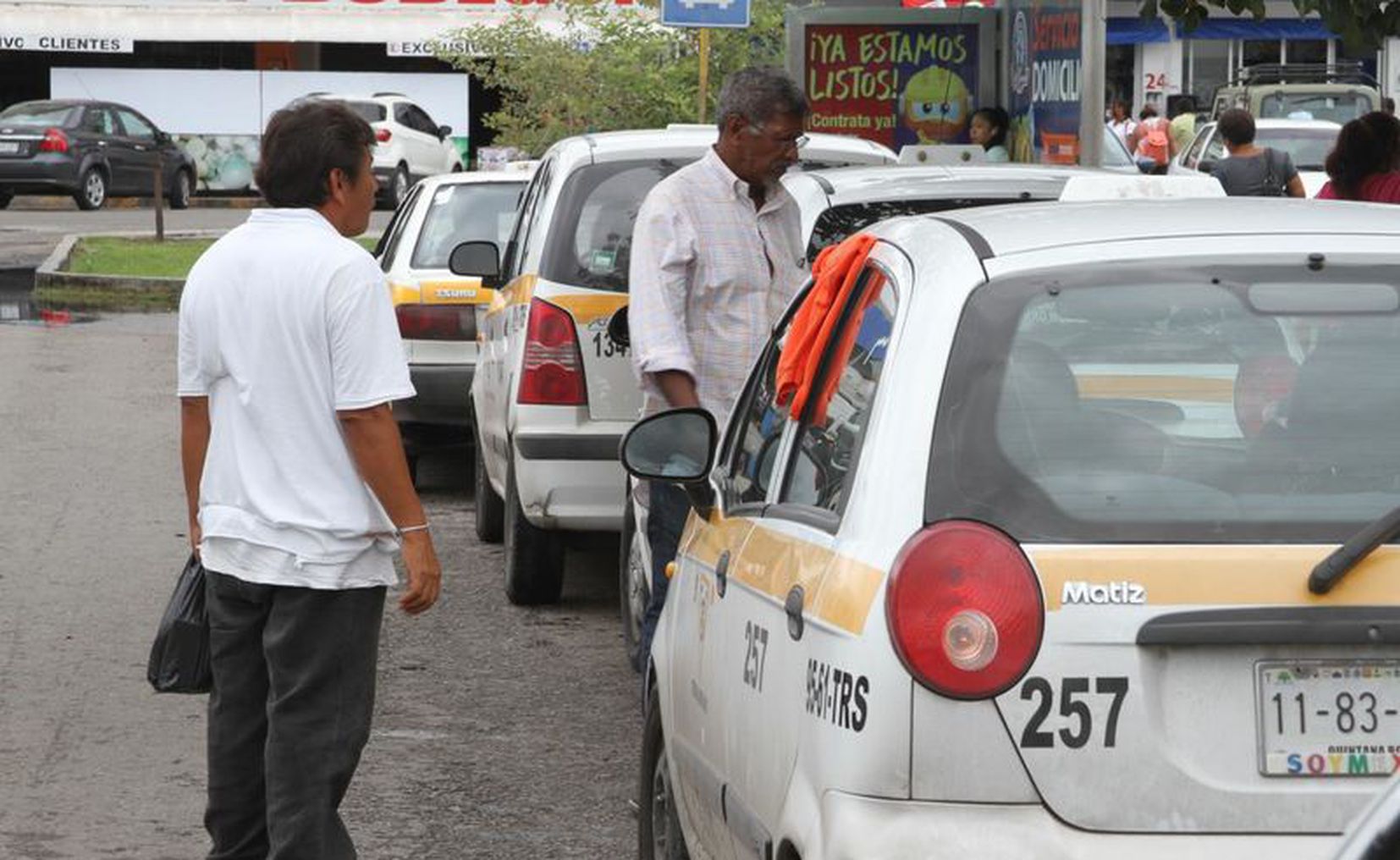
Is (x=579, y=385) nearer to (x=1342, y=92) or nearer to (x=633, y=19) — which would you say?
(x=633, y=19)

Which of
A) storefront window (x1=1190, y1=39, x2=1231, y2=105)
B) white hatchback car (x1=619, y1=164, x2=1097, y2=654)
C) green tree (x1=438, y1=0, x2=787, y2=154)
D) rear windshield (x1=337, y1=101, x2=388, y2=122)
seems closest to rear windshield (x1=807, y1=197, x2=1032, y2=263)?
white hatchback car (x1=619, y1=164, x2=1097, y2=654)

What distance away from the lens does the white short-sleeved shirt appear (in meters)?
4.95

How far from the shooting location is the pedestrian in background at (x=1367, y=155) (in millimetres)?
11531

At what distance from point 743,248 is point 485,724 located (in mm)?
1806

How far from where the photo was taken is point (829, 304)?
470 centimetres

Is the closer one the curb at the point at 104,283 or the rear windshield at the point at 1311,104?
the curb at the point at 104,283

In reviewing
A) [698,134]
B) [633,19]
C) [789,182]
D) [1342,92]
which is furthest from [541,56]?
[789,182]

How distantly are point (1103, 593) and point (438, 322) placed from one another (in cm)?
887

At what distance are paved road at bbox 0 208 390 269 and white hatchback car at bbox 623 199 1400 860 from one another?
80.1 ft

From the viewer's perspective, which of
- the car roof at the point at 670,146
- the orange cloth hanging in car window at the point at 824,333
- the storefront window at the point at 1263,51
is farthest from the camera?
the storefront window at the point at 1263,51

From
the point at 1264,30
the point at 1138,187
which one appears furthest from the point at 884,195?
the point at 1264,30

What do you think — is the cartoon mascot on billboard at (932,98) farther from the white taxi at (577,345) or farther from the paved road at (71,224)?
the paved road at (71,224)

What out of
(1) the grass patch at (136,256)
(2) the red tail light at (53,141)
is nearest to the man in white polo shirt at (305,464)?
(1) the grass patch at (136,256)

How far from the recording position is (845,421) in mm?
4258
